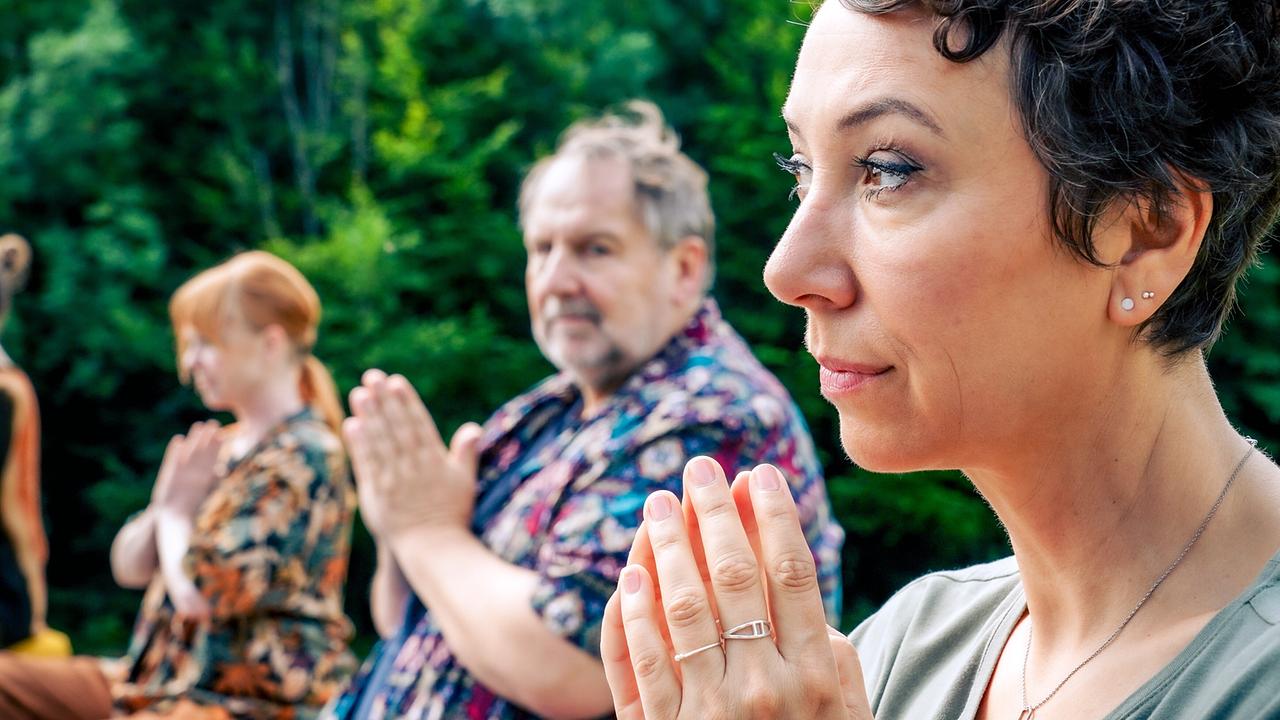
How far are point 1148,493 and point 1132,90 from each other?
339 mm

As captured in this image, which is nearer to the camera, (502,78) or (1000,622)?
(1000,622)

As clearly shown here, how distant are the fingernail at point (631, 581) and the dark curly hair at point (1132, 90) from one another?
1.47 ft

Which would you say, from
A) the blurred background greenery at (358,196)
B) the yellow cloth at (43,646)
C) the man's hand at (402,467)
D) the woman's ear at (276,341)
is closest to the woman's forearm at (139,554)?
the yellow cloth at (43,646)

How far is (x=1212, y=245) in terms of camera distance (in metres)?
1.00

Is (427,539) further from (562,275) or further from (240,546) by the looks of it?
(240,546)

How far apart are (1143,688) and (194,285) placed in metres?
3.73

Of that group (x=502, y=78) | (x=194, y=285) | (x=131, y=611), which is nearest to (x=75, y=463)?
(x=131, y=611)

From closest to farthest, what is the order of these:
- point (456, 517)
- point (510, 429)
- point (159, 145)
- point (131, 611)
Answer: point (456, 517)
point (510, 429)
point (131, 611)
point (159, 145)

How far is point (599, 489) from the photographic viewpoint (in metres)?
→ 2.22

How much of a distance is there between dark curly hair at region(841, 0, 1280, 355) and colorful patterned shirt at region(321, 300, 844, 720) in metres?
1.30

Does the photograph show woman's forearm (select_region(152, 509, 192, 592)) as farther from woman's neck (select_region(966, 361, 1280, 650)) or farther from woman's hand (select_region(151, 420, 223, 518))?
woman's neck (select_region(966, 361, 1280, 650))

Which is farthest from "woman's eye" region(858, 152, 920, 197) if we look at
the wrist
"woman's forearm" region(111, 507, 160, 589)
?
"woman's forearm" region(111, 507, 160, 589)

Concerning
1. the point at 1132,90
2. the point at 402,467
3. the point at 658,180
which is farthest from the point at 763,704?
the point at 658,180

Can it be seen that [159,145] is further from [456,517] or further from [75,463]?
[456,517]
